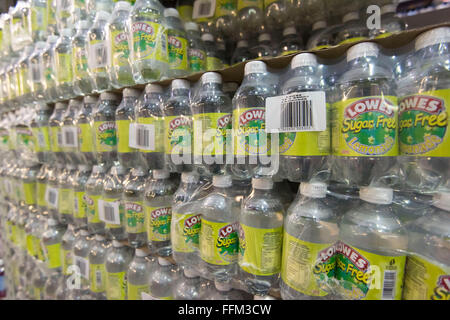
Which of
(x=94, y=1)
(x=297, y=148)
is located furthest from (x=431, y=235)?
(x=94, y=1)

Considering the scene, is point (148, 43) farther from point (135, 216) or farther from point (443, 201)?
point (443, 201)

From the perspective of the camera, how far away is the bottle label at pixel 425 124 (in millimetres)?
486

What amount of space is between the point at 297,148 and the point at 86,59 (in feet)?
4.19

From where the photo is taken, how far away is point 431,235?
557 millimetres

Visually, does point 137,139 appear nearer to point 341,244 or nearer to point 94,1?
point 341,244

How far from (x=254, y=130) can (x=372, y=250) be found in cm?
45

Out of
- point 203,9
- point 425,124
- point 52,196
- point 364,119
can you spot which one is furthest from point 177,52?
point 52,196

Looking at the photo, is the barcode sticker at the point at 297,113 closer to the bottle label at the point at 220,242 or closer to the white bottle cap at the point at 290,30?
the bottle label at the point at 220,242

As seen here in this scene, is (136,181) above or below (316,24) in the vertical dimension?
below

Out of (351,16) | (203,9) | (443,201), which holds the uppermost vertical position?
(203,9)

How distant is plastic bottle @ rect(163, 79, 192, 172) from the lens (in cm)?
88

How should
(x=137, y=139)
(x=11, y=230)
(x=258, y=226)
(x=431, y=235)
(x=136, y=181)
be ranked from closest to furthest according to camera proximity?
(x=431, y=235), (x=258, y=226), (x=137, y=139), (x=136, y=181), (x=11, y=230)

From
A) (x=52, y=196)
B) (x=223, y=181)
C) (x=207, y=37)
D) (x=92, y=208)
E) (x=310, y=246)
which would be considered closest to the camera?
(x=310, y=246)

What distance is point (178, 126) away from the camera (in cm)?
88
